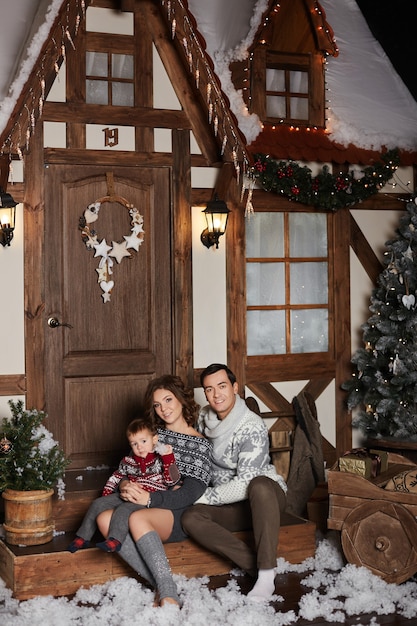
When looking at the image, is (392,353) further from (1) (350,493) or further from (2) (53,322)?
(2) (53,322)

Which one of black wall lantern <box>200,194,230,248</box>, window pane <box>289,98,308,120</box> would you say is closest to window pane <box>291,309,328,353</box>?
black wall lantern <box>200,194,230,248</box>

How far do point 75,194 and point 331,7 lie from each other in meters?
3.09

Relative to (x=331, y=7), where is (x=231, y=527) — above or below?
below

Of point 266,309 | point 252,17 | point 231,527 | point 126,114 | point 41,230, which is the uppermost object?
point 252,17

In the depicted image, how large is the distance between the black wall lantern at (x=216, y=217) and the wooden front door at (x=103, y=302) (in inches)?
13.4

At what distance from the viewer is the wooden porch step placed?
4793mm

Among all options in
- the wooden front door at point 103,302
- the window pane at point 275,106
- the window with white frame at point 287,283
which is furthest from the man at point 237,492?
the window pane at point 275,106

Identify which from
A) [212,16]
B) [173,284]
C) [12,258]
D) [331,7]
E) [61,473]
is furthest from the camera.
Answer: [331,7]

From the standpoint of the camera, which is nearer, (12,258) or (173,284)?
(12,258)

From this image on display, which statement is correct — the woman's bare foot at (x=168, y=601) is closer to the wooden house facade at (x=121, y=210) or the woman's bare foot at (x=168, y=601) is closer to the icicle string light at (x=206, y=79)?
the wooden house facade at (x=121, y=210)

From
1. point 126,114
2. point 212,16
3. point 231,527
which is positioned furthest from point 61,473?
point 212,16

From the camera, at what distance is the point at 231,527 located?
5.24m

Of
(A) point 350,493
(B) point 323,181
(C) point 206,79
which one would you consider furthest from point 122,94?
(A) point 350,493

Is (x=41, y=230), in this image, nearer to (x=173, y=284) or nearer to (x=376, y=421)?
(x=173, y=284)
